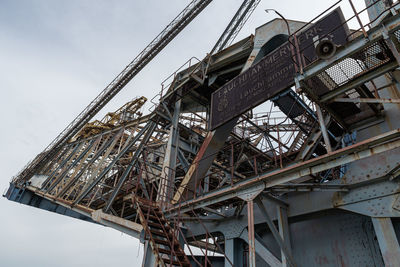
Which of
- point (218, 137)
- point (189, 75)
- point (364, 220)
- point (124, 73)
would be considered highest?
point (124, 73)

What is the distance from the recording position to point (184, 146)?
1254cm

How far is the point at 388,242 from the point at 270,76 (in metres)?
5.09

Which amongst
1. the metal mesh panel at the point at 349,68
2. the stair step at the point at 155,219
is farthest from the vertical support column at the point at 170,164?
the metal mesh panel at the point at 349,68

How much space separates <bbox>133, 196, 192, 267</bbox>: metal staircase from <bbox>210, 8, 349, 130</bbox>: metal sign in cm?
359

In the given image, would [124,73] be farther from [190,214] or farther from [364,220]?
[364,220]

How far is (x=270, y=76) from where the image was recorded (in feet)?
27.5

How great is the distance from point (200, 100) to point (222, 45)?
10.5 ft

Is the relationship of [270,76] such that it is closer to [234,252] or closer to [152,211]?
[234,252]

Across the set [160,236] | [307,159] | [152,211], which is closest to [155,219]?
[152,211]

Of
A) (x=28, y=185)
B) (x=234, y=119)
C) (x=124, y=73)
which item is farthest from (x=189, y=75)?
(x=28, y=185)

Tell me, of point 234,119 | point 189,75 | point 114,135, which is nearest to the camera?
point 234,119

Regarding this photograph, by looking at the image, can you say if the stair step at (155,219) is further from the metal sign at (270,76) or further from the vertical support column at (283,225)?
the vertical support column at (283,225)

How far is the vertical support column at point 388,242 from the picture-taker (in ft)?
18.7

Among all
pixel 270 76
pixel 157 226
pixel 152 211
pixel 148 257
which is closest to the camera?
pixel 270 76
